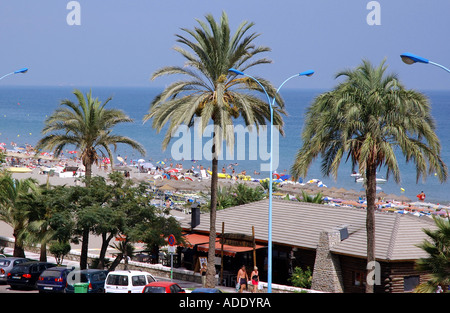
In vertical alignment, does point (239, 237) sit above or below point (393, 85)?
below

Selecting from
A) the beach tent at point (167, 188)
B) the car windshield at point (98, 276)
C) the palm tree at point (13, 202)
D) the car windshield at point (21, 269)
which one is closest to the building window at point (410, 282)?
the car windshield at point (98, 276)

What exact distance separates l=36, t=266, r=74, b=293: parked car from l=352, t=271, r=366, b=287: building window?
1176 cm

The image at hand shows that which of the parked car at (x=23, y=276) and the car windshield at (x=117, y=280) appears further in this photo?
the parked car at (x=23, y=276)

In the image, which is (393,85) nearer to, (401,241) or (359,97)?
(359,97)

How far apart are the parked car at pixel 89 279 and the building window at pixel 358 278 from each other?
10494mm

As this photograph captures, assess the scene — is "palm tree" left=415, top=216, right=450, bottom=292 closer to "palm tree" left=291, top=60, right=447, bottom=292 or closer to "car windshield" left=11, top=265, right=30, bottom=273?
"palm tree" left=291, top=60, right=447, bottom=292

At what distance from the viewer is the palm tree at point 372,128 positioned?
21.8m

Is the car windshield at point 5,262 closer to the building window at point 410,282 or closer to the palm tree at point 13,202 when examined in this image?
the palm tree at point 13,202

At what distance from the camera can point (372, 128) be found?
2191 centimetres

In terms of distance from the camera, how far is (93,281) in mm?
23047

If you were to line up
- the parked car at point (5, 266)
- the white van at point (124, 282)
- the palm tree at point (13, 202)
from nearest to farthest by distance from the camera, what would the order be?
the white van at point (124, 282), the parked car at point (5, 266), the palm tree at point (13, 202)

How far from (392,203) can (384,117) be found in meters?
56.6

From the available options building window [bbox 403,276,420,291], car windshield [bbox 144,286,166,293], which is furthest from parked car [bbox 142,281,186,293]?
building window [bbox 403,276,420,291]
